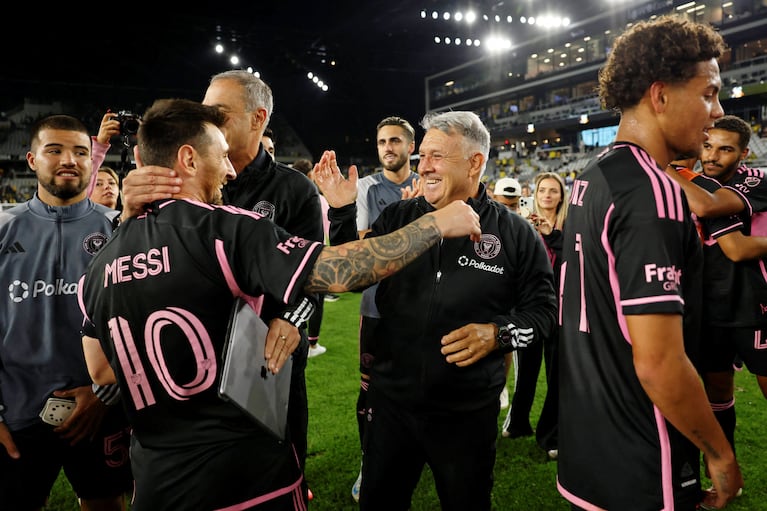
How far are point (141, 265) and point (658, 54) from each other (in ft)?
5.89

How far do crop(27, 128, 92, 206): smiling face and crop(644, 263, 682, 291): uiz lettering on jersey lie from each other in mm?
2859

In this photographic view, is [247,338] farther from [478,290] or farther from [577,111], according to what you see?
[577,111]

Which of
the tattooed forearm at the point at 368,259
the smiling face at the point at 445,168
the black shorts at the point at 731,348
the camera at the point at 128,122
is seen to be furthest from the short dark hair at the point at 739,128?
the camera at the point at 128,122

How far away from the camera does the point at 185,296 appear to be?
5.18 feet

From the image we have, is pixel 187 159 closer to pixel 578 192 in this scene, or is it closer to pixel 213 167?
pixel 213 167

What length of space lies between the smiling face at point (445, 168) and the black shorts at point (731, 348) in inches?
87.8

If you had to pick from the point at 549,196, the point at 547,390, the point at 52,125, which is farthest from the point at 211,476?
the point at 549,196

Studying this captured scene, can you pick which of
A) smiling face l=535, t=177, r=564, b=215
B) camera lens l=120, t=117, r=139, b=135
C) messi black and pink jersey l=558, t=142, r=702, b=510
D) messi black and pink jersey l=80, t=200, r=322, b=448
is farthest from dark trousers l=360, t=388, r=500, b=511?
smiling face l=535, t=177, r=564, b=215

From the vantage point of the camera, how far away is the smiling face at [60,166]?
271 centimetres

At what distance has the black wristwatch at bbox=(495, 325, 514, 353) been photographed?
7.12ft

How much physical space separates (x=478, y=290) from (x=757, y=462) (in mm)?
3205

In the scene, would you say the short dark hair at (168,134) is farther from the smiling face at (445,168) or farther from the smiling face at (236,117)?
the smiling face at (445,168)

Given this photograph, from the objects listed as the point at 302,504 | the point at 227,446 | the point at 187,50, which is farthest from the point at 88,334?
the point at 187,50

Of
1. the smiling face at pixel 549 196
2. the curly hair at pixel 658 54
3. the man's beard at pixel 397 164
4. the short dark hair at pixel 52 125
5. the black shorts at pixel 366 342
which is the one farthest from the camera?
the smiling face at pixel 549 196
